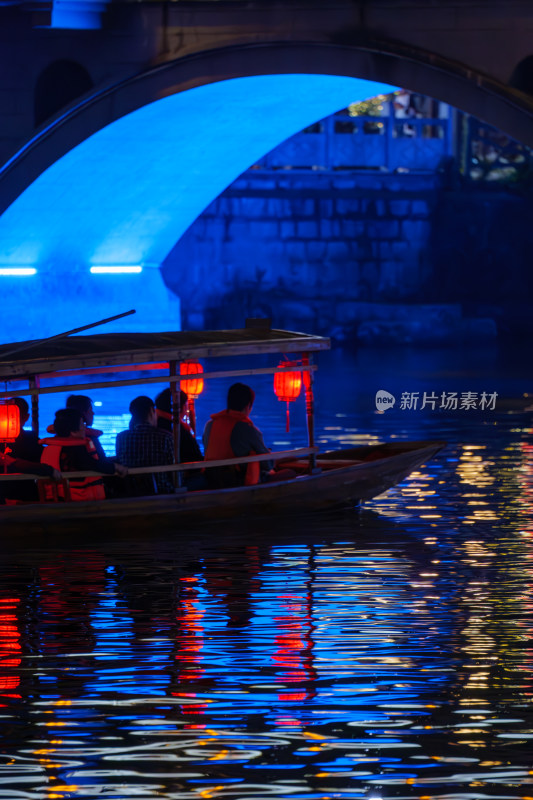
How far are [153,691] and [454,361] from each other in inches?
807

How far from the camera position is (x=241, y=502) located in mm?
10867

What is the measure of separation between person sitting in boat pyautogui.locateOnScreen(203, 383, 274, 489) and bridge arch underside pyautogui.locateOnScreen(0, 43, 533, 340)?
6461 millimetres

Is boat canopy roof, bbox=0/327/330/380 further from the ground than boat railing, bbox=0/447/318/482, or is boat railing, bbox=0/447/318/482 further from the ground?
boat canopy roof, bbox=0/327/330/380

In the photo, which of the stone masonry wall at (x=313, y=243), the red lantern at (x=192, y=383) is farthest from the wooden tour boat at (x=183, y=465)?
the stone masonry wall at (x=313, y=243)

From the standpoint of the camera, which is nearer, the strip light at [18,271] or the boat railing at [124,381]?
the boat railing at [124,381]

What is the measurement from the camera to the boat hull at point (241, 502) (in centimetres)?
1018

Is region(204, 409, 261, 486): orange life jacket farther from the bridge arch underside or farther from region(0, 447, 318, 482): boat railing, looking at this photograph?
the bridge arch underside

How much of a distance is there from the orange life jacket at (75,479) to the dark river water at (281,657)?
39cm

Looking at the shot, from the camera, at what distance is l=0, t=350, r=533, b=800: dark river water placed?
18.4ft

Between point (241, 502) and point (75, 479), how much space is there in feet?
4.21

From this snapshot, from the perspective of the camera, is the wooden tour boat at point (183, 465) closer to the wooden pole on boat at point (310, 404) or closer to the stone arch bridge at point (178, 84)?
the wooden pole on boat at point (310, 404)

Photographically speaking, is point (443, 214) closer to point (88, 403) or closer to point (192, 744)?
point (88, 403)

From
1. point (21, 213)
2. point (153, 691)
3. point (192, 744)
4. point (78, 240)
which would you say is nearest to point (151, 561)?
point (153, 691)

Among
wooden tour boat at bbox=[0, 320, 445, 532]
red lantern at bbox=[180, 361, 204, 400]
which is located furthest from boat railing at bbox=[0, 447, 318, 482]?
red lantern at bbox=[180, 361, 204, 400]
